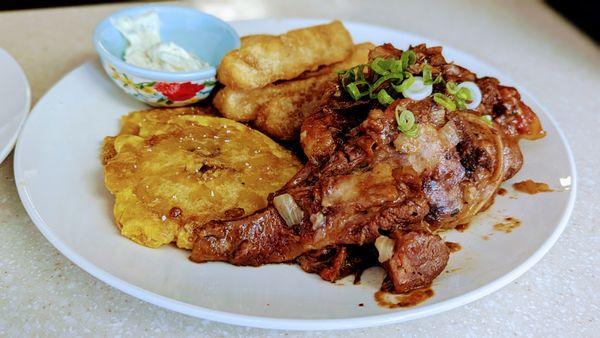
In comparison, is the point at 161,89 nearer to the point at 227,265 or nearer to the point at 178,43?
the point at 178,43

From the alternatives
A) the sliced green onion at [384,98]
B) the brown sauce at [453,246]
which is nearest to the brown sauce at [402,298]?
the brown sauce at [453,246]

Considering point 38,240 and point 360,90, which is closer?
point 38,240

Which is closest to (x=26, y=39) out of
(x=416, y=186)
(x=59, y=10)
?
(x=59, y=10)

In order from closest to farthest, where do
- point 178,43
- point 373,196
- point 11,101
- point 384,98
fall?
point 373,196 < point 384,98 < point 11,101 < point 178,43

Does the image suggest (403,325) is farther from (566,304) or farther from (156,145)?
(156,145)

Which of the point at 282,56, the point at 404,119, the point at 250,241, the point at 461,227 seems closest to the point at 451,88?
the point at 404,119

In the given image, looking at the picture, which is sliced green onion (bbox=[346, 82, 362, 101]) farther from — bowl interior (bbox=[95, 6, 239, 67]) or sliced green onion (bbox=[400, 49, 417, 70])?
bowl interior (bbox=[95, 6, 239, 67])
